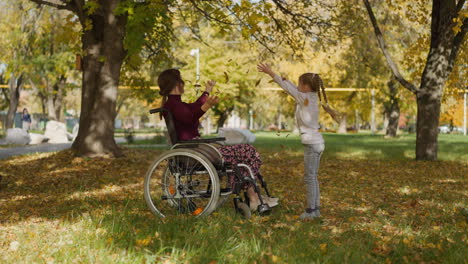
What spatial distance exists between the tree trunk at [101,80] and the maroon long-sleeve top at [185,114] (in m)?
8.05

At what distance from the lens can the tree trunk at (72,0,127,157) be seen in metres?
13.1

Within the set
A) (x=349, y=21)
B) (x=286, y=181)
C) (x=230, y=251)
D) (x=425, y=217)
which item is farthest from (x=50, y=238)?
(x=349, y=21)

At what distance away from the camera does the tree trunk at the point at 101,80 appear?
13055mm

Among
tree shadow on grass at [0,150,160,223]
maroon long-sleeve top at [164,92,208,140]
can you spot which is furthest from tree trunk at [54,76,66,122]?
maroon long-sleeve top at [164,92,208,140]

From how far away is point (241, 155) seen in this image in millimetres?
5344

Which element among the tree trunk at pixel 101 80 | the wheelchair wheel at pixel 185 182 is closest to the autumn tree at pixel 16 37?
the tree trunk at pixel 101 80

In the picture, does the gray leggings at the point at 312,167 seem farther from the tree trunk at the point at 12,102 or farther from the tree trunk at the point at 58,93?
the tree trunk at the point at 12,102

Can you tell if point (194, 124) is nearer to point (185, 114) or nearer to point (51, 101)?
point (185, 114)

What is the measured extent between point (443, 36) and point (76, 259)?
11.6 m

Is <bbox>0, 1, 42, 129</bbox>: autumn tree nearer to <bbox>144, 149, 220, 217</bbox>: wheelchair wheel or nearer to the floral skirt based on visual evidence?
<bbox>144, 149, 220, 217</bbox>: wheelchair wheel

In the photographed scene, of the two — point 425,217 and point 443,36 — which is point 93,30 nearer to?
point 443,36

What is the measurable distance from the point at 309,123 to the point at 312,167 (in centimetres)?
46

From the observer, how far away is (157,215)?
5.18m

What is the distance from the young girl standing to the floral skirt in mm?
559
